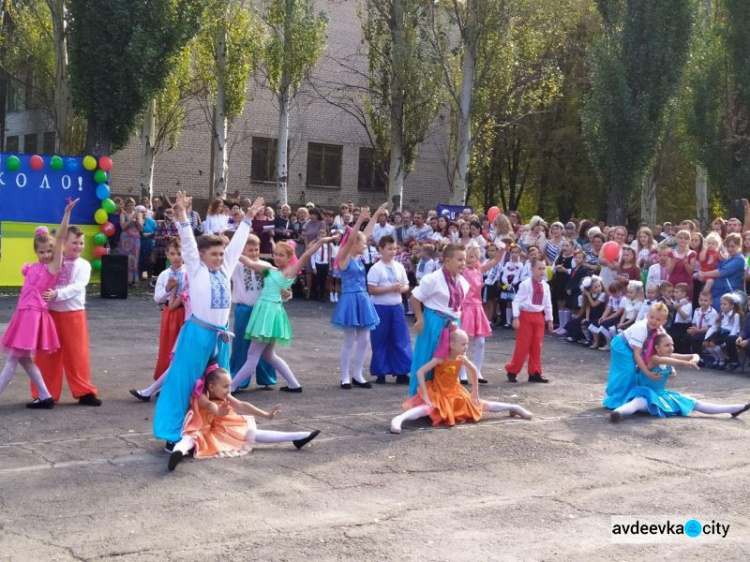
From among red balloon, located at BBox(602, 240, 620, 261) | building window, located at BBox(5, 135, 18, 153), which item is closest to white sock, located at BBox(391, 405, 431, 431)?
red balloon, located at BBox(602, 240, 620, 261)

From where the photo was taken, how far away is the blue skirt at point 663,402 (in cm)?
1062

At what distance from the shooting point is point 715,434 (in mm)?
9953

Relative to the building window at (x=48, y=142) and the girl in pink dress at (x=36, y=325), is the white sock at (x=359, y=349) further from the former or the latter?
the building window at (x=48, y=142)

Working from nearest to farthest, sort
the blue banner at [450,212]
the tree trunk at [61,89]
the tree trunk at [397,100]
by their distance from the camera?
the blue banner at [450,212], the tree trunk at [397,100], the tree trunk at [61,89]

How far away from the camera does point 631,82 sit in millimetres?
26922

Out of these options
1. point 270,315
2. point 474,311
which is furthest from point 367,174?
point 270,315

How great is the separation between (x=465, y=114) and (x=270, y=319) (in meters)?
20.0

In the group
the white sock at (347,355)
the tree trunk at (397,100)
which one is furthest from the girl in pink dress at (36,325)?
the tree trunk at (397,100)

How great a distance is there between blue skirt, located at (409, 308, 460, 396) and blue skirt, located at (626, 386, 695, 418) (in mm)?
2176

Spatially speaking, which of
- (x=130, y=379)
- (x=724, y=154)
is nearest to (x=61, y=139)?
(x=724, y=154)

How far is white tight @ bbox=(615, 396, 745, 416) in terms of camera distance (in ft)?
34.3

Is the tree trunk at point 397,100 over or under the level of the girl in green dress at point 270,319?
over

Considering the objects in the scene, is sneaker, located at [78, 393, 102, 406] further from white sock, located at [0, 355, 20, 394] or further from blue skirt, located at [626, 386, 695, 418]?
blue skirt, located at [626, 386, 695, 418]

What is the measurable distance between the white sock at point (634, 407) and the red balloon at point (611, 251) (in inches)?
275
